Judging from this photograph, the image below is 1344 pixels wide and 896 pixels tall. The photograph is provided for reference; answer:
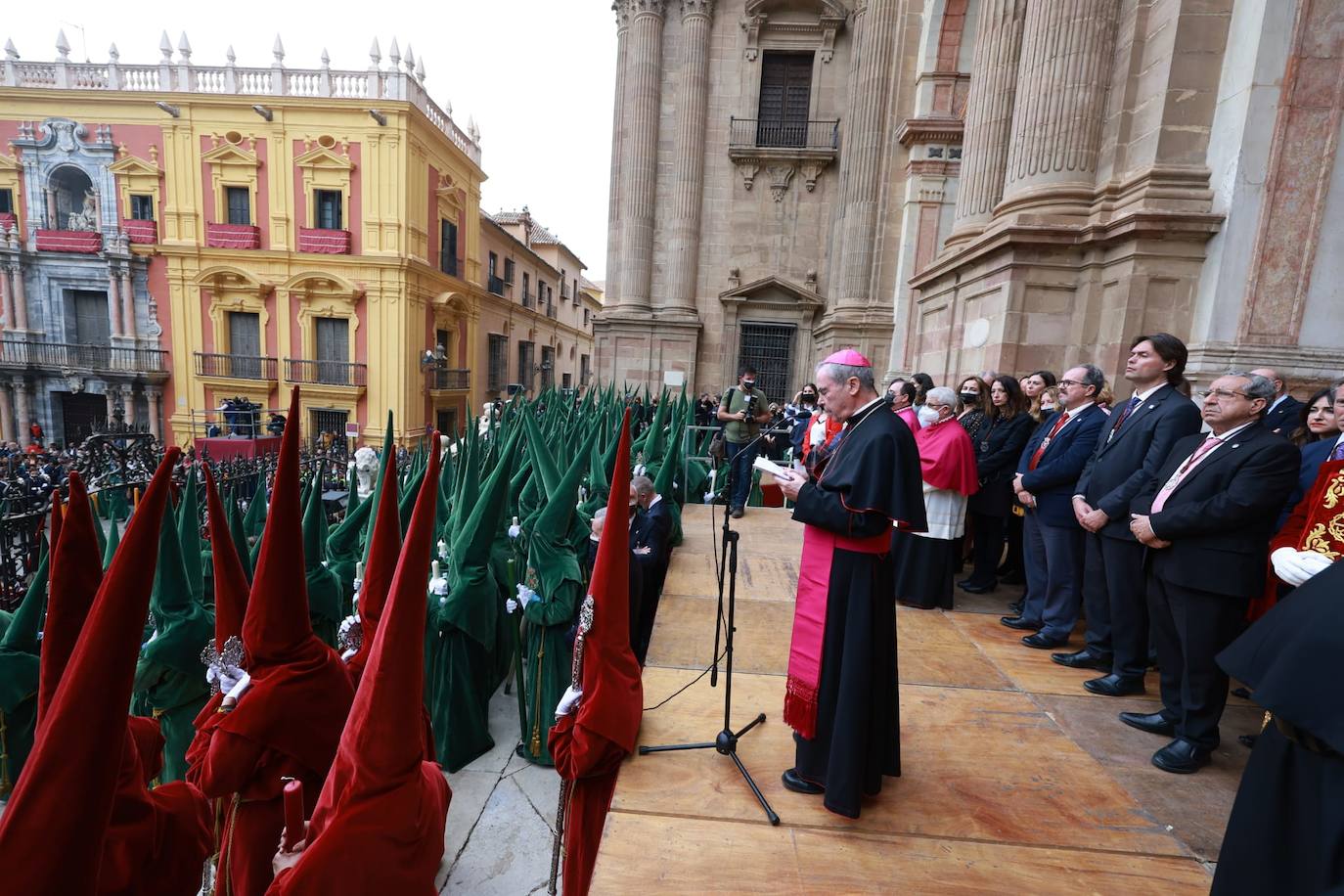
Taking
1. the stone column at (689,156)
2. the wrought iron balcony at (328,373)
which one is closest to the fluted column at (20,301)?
the wrought iron balcony at (328,373)

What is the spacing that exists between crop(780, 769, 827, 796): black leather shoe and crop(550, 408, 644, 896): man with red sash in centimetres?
72

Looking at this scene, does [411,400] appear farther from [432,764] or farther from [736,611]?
[432,764]

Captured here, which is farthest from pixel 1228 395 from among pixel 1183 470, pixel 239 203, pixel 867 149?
pixel 239 203

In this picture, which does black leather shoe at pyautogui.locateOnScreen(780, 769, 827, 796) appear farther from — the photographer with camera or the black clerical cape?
the photographer with camera

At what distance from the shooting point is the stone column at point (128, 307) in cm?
2255

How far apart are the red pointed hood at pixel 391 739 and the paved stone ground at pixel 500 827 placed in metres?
2.06

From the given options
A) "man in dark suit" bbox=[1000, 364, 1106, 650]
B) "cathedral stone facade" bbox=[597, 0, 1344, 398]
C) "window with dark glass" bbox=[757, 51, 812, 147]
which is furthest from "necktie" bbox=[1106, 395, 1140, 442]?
"window with dark glass" bbox=[757, 51, 812, 147]

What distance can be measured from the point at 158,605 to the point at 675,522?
393 centimetres

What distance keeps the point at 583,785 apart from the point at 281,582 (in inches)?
55.2

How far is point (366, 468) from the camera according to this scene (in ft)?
29.5

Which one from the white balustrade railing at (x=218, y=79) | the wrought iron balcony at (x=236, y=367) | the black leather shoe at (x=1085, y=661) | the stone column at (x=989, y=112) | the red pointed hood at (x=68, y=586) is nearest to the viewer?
the red pointed hood at (x=68, y=586)

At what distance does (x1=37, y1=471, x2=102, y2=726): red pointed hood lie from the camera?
3.72ft

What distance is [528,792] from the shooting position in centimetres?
352

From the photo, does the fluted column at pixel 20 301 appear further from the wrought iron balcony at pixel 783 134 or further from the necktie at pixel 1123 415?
the necktie at pixel 1123 415
